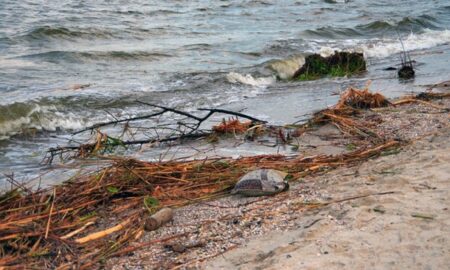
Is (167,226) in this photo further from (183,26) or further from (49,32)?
(183,26)

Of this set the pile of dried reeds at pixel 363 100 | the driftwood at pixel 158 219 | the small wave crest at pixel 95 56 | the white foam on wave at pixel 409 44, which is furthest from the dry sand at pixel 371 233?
the white foam on wave at pixel 409 44

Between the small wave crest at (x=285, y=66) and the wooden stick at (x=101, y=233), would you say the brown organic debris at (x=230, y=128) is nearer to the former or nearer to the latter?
the wooden stick at (x=101, y=233)

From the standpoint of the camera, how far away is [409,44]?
14242 millimetres

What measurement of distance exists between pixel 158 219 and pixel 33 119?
15.4ft

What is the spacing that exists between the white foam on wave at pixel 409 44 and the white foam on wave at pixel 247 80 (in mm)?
3492

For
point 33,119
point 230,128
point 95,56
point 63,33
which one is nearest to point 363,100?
point 230,128

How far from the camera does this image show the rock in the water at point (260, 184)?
3834 millimetres

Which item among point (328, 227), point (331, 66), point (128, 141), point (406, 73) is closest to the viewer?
point (328, 227)

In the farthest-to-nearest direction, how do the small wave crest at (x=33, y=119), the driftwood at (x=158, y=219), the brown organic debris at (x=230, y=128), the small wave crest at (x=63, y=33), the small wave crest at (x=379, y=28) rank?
the small wave crest at (x=379, y=28) → the small wave crest at (x=63, y=33) → the small wave crest at (x=33, y=119) → the brown organic debris at (x=230, y=128) → the driftwood at (x=158, y=219)

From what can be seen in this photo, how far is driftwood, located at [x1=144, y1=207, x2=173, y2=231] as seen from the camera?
3.45 m

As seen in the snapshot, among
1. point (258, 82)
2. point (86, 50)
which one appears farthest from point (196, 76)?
point (86, 50)

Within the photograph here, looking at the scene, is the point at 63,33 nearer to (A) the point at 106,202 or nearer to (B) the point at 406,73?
(B) the point at 406,73

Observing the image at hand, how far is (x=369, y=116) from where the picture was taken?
6258 millimetres

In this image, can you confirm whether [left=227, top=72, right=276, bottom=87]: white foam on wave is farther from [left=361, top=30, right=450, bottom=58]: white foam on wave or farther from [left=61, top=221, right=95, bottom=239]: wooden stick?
[left=61, top=221, right=95, bottom=239]: wooden stick
